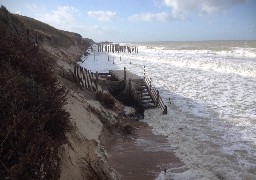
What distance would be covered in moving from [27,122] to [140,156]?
5779 millimetres

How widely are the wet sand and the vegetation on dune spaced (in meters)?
2.98

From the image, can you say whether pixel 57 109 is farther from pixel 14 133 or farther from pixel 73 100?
pixel 73 100

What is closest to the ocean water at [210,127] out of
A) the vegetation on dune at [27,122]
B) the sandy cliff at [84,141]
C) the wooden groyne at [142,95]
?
the wooden groyne at [142,95]

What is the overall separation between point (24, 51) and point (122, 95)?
969 centimetres

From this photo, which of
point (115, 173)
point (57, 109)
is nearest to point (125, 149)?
point (115, 173)

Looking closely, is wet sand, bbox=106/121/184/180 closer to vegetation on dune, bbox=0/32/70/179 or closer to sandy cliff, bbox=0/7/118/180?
sandy cliff, bbox=0/7/118/180

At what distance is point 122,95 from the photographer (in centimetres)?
1733

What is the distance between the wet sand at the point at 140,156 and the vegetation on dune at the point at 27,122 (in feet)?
9.78

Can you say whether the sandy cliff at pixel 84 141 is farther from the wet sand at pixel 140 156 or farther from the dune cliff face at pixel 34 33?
the dune cliff face at pixel 34 33

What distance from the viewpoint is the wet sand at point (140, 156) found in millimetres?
8672

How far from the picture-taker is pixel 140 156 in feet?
32.3

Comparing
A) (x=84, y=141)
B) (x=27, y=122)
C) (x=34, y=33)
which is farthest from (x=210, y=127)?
(x=34, y=33)

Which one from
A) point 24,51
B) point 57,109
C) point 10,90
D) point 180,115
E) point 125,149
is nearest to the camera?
point 10,90

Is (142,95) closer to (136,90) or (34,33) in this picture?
(136,90)
